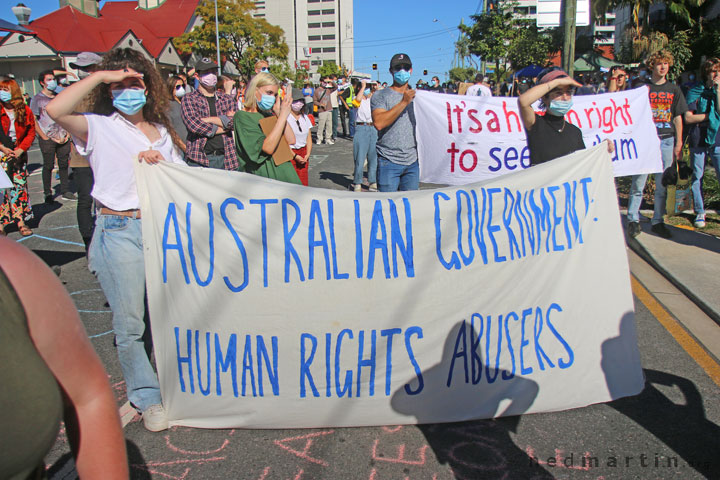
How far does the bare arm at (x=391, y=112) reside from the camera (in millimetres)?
5094

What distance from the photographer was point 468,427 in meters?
2.95

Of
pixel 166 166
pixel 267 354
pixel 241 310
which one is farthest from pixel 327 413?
pixel 166 166

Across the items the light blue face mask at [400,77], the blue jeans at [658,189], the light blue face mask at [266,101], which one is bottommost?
the blue jeans at [658,189]

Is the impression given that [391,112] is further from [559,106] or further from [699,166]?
[699,166]

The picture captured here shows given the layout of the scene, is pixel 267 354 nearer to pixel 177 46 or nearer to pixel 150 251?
pixel 150 251

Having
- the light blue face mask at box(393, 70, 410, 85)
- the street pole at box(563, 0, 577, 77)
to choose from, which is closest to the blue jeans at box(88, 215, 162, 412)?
the light blue face mask at box(393, 70, 410, 85)

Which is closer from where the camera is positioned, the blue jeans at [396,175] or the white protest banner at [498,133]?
the blue jeans at [396,175]

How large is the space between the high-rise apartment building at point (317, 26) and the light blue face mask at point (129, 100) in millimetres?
116629

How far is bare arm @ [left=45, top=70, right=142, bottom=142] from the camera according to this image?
2666 mm

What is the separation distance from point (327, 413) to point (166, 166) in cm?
143

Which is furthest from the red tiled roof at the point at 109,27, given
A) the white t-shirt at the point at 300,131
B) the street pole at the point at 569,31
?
the street pole at the point at 569,31

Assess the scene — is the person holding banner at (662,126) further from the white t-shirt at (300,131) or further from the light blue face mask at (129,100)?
the light blue face mask at (129,100)

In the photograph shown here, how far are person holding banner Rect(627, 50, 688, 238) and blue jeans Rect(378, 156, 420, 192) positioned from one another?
8.60ft

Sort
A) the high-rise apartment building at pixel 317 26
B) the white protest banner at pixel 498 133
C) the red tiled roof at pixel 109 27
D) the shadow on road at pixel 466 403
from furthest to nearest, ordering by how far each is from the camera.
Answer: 1. the high-rise apartment building at pixel 317 26
2. the red tiled roof at pixel 109 27
3. the white protest banner at pixel 498 133
4. the shadow on road at pixel 466 403
